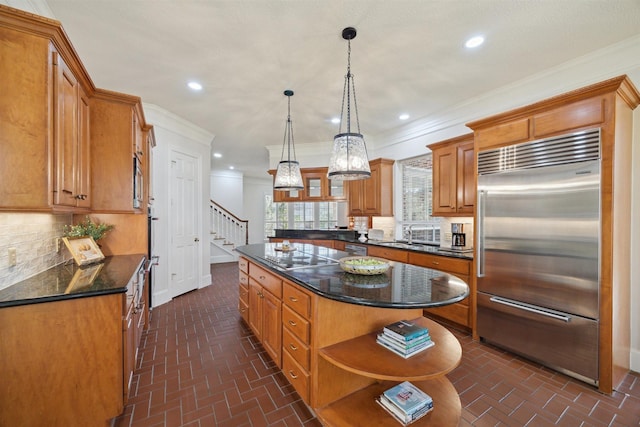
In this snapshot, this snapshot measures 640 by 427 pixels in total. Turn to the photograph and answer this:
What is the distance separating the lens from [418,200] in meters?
4.74

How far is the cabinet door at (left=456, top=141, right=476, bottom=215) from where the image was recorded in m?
3.46

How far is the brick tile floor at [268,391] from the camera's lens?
1843 millimetres

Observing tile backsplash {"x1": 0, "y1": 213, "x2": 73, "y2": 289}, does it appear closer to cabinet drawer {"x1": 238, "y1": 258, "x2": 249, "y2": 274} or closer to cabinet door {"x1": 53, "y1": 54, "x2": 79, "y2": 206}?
cabinet door {"x1": 53, "y1": 54, "x2": 79, "y2": 206}

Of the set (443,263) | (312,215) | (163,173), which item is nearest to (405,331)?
(443,263)

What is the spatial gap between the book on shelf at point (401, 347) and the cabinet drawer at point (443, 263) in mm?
1715

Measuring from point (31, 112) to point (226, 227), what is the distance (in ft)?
23.0

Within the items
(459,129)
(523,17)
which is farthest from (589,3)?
(459,129)

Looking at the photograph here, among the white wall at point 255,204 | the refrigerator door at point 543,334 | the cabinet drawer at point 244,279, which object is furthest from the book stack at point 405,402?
the white wall at point 255,204

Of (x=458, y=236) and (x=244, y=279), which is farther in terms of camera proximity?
(x=458, y=236)

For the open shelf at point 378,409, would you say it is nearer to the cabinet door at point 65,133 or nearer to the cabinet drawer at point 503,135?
the cabinet door at point 65,133

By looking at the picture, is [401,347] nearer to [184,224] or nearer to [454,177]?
[454,177]

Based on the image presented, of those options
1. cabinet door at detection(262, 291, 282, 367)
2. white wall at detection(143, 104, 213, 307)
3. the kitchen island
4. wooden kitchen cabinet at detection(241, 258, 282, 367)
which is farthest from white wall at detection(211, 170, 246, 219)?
the kitchen island

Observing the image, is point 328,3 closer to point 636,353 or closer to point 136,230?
point 136,230

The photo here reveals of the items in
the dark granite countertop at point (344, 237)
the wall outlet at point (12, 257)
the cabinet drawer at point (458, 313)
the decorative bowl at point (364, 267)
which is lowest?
the cabinet drawer at point (458, 313)
